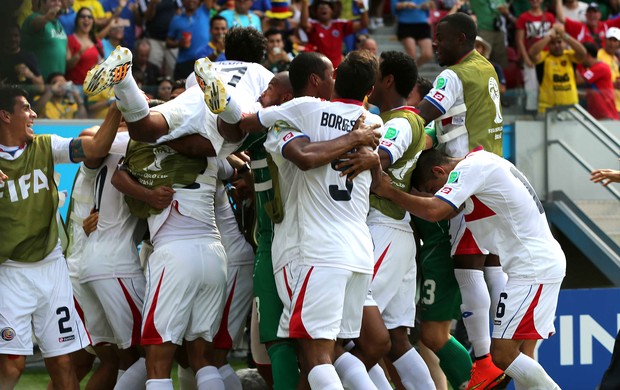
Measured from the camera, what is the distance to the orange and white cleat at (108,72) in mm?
6184

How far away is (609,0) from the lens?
17.5 m

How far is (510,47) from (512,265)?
906 centimetres

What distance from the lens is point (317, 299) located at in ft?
20.1

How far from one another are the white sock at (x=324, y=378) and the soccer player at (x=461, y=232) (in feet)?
5.88

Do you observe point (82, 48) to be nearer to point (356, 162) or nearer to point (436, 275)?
point (436, 275)

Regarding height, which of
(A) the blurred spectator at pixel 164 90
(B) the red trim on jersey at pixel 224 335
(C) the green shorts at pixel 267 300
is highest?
(C) the green shorts at pixel 267 300

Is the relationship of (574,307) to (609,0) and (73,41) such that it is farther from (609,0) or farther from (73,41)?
(609,0)

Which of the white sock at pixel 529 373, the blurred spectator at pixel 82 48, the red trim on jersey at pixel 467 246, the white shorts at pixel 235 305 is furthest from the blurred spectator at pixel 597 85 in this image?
the white shorts at pixel 235 305

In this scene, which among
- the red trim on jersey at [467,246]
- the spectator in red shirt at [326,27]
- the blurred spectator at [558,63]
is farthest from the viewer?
the spectator in red shirt at [326,27]

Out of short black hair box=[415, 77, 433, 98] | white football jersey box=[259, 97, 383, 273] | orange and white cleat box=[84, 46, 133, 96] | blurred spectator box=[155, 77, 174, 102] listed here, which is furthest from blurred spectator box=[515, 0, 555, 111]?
orange and white cleat box=[84, 46, 133, 96]

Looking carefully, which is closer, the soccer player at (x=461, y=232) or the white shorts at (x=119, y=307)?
the white shorts at (x=119, y=307)

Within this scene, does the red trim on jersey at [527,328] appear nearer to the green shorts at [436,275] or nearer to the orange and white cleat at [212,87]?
the green shorts at [436,275]

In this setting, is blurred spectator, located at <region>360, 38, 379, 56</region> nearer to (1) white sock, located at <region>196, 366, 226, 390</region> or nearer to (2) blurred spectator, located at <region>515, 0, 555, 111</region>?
(2) blurred spectator, located at <region>515, 0, 555, 111</region>

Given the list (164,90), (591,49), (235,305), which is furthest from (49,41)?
(591,49)
